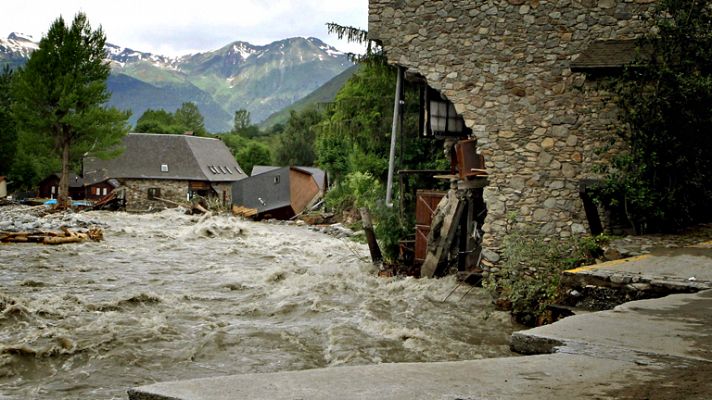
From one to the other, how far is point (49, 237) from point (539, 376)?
70.8 ft

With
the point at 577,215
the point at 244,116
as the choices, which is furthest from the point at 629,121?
the point at 244,116

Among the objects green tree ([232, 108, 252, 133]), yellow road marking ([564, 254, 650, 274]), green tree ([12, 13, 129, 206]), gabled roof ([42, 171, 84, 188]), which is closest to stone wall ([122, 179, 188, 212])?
green tree ([12, 13, 129, 206])

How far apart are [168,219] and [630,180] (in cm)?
3134

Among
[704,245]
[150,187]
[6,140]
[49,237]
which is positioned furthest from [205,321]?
[6,140]

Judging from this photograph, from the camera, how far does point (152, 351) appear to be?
25.8ft

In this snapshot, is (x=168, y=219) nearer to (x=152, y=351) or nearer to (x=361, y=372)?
(x=152, y=351)

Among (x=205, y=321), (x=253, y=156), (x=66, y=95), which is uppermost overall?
(x=66, y=95)

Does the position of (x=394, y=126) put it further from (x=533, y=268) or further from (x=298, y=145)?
(x=298, y=145)

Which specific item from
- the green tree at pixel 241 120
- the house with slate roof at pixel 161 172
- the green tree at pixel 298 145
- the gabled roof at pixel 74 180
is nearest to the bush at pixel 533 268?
the house with slate roof at pixel 161 172

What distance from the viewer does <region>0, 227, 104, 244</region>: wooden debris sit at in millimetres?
20955

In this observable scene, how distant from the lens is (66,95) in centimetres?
4266

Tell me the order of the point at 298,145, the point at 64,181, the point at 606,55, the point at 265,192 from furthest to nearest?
the point at 298,145
the point at 265,192
the point at 64,181
the point at 606,55

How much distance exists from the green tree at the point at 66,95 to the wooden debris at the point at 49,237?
20901 millimetres

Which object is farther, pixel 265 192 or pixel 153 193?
pixel 153 193
